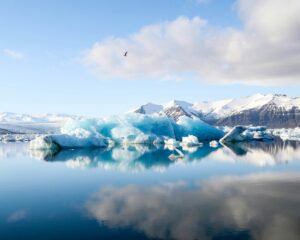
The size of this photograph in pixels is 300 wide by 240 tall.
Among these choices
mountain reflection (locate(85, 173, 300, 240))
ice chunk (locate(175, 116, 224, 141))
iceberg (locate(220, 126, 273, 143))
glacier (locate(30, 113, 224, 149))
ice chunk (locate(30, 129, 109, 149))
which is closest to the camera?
mountain reflection (locate(85, 173, 300, 240))

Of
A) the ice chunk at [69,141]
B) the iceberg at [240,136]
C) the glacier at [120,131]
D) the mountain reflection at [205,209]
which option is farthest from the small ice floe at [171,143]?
the mountain reflection at [205,209]

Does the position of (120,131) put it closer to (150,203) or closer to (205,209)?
(150,203)

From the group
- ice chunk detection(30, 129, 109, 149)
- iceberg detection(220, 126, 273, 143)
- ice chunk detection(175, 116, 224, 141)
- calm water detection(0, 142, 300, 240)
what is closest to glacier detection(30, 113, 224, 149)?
ice chunk detection(30, 129, 109, 149)

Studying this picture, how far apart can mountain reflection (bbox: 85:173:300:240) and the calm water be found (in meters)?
0.02

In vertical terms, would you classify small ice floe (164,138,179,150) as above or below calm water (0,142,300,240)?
above

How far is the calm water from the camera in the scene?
853cm

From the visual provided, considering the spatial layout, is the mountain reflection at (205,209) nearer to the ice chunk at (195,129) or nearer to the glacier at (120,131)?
the glacier at (120,131)

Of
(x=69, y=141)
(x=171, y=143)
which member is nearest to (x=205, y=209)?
(x=69, y=141)

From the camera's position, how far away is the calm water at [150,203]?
853cm

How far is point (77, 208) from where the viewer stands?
10.8 meters

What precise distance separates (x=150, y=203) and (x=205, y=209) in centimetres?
185

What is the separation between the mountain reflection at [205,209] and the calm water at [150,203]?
0.02 metres

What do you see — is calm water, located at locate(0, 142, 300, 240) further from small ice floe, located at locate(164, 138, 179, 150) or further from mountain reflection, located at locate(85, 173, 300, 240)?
small ice floe, located at locate(164, 138, 179, 150)

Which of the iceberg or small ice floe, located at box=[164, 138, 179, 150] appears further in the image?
the iceberg
